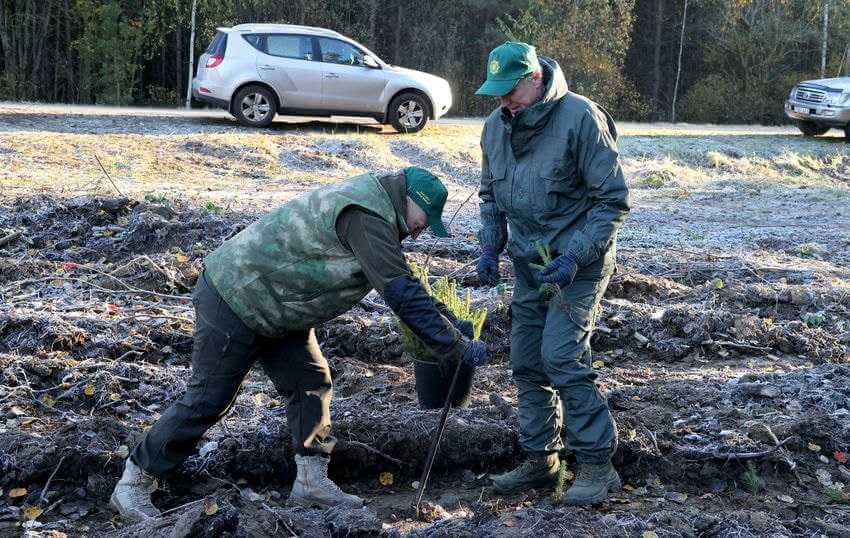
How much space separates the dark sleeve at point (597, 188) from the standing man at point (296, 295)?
596 millimetres

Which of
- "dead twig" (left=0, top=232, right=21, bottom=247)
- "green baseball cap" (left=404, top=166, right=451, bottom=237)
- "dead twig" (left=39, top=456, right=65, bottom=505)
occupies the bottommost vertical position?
"dead twig" (left=39, top=456, right=65, bottom=505)

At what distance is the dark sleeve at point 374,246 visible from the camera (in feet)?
11.9

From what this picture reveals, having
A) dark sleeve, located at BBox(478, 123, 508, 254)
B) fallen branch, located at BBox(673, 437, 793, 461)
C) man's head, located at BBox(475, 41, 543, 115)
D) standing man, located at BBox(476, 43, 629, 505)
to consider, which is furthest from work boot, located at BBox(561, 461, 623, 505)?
man's head, located at BBox(475, 41, 543, 115)

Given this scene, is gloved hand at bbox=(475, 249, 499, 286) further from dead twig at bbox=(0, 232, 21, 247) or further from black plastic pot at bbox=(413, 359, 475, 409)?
dead twig at bbox=(0, 232, 21, 247)

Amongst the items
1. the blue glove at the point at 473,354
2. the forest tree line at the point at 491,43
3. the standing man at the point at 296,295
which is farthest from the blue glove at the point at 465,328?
the forest tree line at the point at 491,43

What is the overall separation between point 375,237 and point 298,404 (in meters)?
0.99

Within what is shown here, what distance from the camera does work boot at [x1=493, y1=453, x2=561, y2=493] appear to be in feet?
15.0

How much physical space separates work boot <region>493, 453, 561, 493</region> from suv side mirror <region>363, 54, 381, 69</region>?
12145 millimetres

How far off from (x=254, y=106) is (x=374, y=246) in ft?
40.9

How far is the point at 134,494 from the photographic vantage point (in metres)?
4.04

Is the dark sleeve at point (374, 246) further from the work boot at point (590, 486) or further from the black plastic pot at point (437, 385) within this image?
the black plastic pot at point (437, 385)

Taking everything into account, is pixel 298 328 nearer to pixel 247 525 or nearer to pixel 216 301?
pixel 216 301

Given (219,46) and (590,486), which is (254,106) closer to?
(219,46)

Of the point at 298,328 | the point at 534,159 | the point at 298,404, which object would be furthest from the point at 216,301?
the point at 534,159
